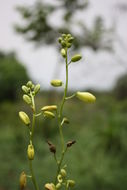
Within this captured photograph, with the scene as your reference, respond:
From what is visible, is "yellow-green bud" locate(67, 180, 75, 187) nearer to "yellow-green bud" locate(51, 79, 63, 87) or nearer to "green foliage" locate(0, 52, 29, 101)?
"yellow-green bud" locate(51, 79, 63, 87)

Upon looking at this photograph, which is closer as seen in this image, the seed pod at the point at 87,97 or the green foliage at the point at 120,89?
the seed pod at the point at 87,97

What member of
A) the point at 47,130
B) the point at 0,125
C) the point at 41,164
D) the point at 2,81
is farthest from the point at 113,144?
the point at 2,81

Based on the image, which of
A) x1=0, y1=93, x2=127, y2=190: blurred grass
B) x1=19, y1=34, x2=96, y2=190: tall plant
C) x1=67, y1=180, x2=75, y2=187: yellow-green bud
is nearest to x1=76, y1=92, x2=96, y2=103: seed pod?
x1=19, y1=34, x2=96, y2=190: tall plant

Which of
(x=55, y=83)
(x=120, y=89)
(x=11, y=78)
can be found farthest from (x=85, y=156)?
(x=11, y=78)

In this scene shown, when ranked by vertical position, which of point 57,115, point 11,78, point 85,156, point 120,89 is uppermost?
point 57,115

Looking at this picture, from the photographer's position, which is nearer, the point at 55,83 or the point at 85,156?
the point at 55,83

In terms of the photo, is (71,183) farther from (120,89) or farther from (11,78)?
(11,78)

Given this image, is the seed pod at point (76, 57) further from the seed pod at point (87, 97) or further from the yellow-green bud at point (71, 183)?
the yellow-green bud at point (71, 183)

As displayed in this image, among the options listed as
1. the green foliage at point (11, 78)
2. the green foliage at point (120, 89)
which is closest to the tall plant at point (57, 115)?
the green foliage at point (120, 89)

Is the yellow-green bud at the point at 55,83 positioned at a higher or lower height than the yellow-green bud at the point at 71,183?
higher
